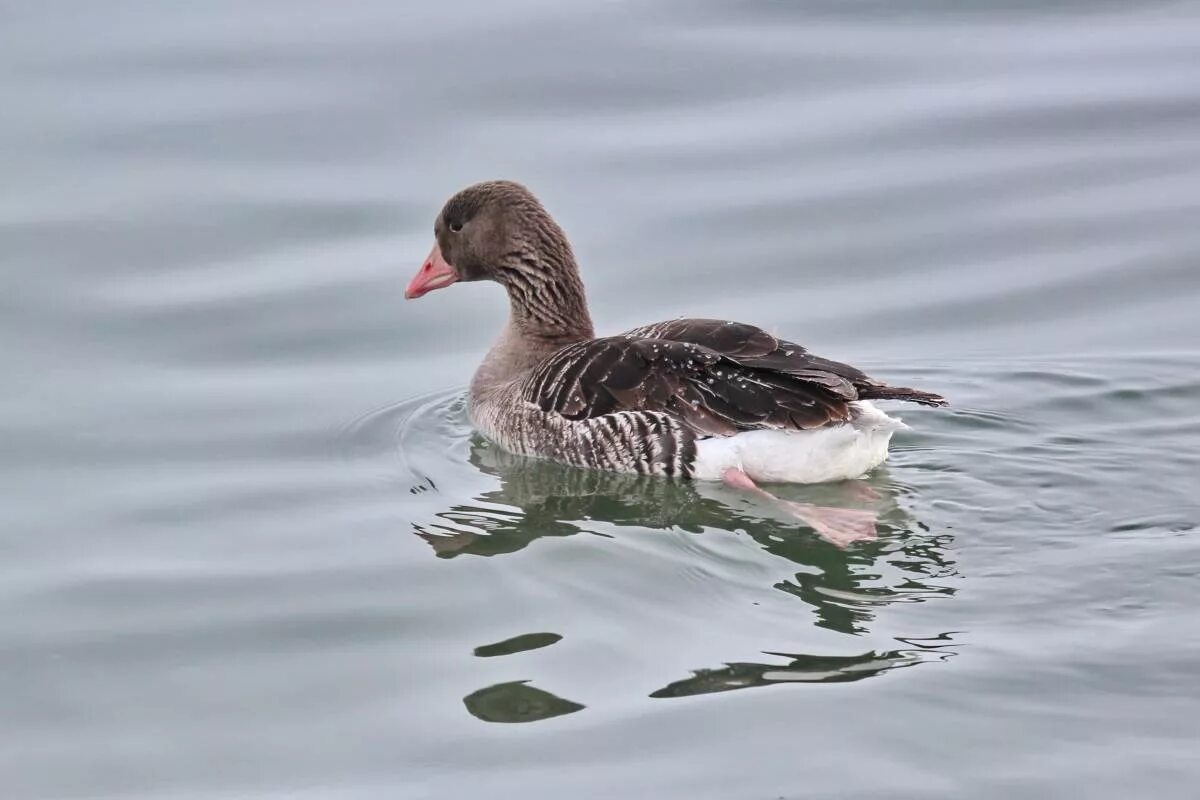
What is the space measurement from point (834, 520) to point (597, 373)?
1.88m

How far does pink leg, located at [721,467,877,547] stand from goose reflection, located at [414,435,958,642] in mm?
57

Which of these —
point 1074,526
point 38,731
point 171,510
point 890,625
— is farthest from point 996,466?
point 38,731

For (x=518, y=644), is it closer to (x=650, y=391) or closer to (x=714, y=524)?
(x=714, y=524)

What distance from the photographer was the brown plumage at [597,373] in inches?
397

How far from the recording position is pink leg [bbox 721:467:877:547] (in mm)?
9258

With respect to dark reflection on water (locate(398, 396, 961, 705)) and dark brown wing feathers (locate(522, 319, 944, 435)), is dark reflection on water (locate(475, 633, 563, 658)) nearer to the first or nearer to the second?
dark reflection on water (locate(398, 396, 961, 705))

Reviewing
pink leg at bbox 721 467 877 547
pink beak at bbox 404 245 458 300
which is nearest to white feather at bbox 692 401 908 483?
pink leg at bbox 721 467 877 547

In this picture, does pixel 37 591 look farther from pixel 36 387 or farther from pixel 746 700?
pixel 746 700

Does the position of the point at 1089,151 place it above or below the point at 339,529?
above

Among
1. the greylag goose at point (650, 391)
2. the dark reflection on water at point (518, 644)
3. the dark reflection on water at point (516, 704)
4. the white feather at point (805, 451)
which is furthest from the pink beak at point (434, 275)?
the dark reflection on water at point (516, 704)

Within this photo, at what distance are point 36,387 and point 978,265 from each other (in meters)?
6.67

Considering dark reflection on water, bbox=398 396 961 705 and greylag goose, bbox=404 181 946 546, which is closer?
dark reflection on water, bbox=398 396 961 705

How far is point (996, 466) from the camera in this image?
33.0 ft

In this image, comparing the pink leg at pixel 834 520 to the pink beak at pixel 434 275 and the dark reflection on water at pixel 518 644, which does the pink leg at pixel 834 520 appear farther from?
the pink beak at pixel 434 275
